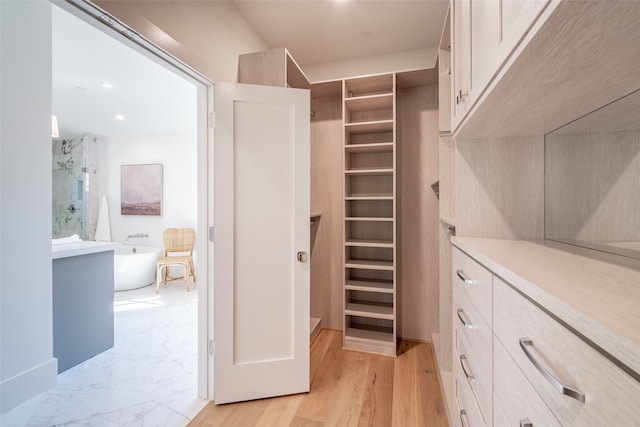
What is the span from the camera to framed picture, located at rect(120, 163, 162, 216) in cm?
499

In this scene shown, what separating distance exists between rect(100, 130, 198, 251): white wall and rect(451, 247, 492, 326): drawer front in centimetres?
464

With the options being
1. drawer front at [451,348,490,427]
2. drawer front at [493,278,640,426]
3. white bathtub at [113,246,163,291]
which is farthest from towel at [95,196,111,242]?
drawer front at [493,278,640,426]

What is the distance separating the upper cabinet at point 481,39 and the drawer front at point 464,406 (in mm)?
1108

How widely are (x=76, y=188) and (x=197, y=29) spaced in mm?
5269

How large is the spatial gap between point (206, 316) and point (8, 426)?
48.1 inches

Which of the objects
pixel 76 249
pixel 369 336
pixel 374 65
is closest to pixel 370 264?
pixel 369 336

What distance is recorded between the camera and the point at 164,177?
16.3ft

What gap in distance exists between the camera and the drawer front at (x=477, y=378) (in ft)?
2.74

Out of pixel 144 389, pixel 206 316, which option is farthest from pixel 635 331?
pixel 144 389

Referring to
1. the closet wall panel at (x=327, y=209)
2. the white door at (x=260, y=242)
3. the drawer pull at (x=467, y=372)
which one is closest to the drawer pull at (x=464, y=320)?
the drawer pull at (x=467, y=372)

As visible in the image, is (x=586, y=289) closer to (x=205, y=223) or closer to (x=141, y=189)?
(x=205, y=223)

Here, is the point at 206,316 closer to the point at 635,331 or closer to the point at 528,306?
the point at 528,306

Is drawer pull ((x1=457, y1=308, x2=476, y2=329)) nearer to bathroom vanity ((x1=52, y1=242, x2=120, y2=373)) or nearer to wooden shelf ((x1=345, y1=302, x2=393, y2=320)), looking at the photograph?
wooden shelf ((x1=345, y1=302, x2=393, y2=320))

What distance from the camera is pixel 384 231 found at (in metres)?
2.59
